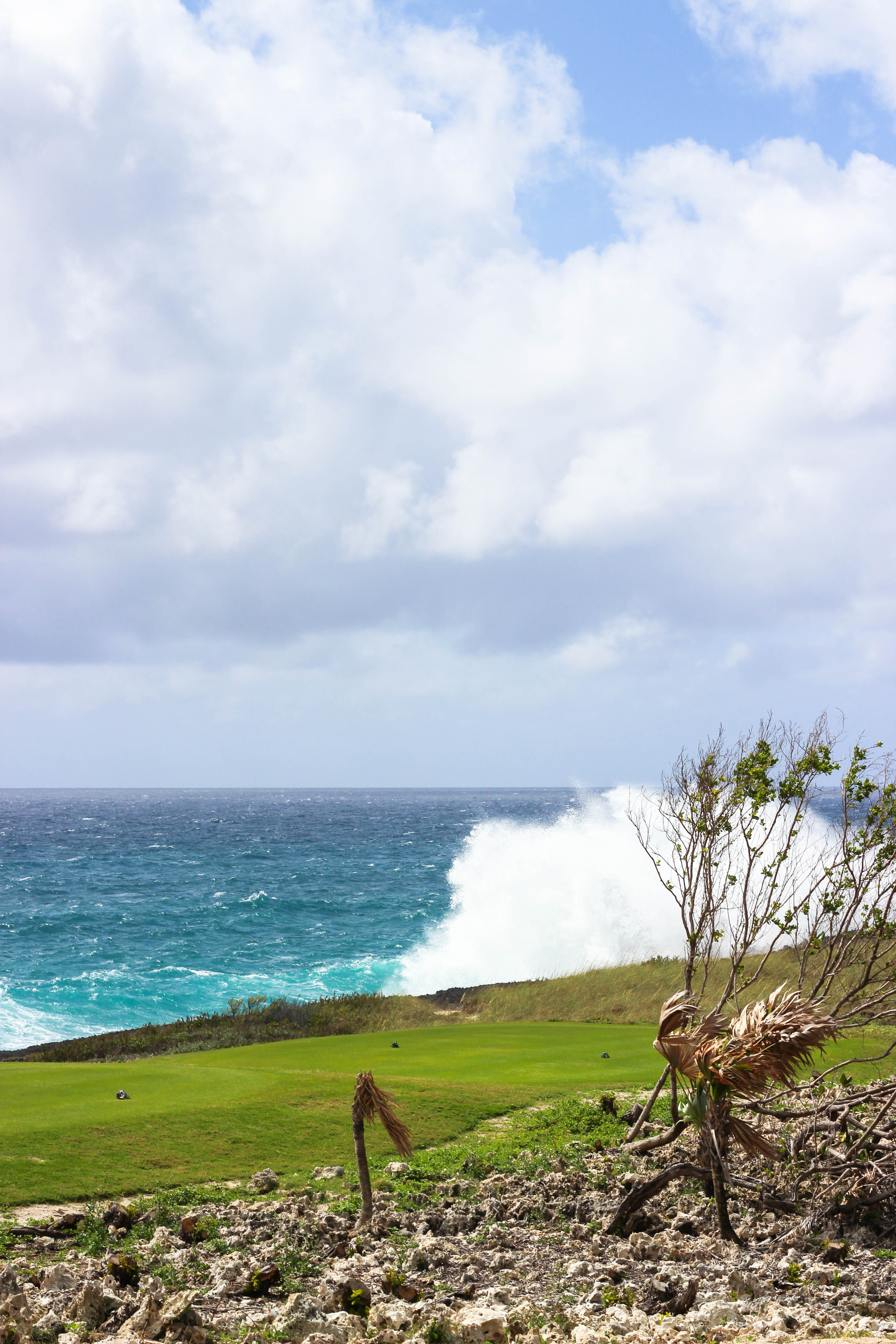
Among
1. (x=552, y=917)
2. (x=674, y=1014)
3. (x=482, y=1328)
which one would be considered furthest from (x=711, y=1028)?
(x=552, y=917)

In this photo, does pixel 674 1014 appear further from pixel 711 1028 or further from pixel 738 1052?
pixel 738 1052

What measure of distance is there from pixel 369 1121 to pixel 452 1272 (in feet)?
4.90

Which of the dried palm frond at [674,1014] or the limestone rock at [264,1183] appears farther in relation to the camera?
the limestone rock at [264,1183]

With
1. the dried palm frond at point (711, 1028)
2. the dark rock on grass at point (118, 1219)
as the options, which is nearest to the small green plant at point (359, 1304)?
the dark rock on grass at point (118, 1219)

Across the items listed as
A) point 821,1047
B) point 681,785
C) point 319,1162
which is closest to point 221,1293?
point 319,1162

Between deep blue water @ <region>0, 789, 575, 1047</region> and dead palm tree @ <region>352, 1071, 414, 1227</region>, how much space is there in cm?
2695

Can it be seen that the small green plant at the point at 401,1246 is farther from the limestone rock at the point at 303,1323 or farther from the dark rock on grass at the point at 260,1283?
the limestone rock at the point at 303,1323

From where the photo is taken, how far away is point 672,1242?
8.58m

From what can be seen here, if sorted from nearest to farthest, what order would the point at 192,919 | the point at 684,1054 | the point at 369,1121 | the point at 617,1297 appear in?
the point at 617,1297, the point at 684,1054, the point at 369,1121, the point at 192,919

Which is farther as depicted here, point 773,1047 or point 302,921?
point 302,921

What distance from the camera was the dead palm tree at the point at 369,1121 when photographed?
332 inches

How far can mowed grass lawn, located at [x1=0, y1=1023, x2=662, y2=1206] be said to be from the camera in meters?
11.3

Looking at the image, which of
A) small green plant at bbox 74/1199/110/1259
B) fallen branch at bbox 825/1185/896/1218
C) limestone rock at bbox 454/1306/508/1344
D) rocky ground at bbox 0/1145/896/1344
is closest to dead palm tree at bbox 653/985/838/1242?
rocky ground at bbox 0/1145/896/1344

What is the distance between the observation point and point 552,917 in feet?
163
